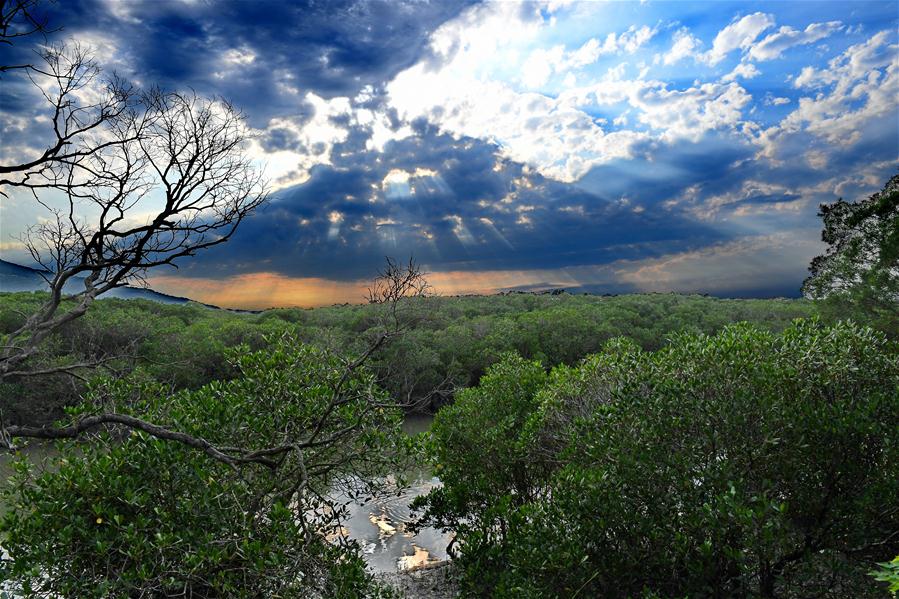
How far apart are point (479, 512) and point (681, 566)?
18.9 ft

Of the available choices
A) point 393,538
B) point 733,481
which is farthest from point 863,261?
point 393,538

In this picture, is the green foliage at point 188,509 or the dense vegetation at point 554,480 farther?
the dense vegetation at point 554,480

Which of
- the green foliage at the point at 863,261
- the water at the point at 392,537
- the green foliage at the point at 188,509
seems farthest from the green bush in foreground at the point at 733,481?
the green foliage at the point at 863,261

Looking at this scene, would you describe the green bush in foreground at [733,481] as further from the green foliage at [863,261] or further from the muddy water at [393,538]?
the green foliage at [863,261]

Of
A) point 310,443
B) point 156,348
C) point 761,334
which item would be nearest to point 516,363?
point 761,334

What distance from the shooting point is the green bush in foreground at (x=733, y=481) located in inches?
283

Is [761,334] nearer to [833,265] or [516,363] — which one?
[516,363]

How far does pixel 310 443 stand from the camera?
8.15 metres

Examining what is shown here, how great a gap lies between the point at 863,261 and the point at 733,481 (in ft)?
65.3

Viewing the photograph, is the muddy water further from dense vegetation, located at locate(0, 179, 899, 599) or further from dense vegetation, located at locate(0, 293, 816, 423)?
dense vegetation, located at locate(0, 179, 899, 599)

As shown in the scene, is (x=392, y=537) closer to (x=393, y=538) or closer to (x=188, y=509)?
(x=393, y=538)

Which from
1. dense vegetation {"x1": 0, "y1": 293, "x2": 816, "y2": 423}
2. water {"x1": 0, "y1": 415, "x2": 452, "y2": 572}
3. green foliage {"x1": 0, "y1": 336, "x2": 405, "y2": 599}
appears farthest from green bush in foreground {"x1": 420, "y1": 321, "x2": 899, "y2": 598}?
dense vegetation {"x1": 0, "y1": 293, "x2": 816, "y2": 423}

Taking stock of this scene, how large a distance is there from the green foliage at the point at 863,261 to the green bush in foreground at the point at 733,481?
46.8ft

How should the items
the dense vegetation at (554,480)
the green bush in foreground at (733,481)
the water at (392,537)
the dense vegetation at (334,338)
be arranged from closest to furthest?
the dense vegetation at (554,480) < the green bush in foreground at (733,481) < the water at (392,537) < the dense vegetation at (334,338)
